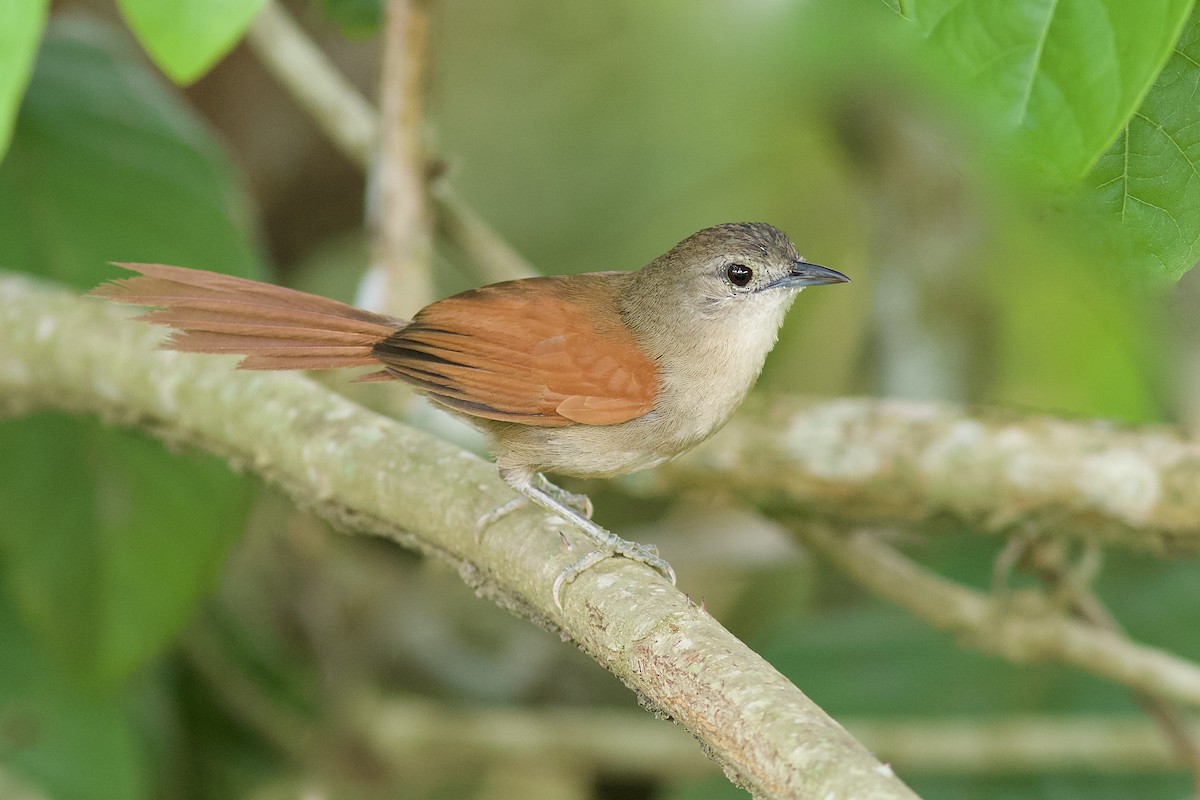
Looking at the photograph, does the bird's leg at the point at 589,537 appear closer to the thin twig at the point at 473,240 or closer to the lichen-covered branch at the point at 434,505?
the lichen-covered branch at the point at 434,505

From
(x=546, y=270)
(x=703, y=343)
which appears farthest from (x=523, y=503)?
Result: (x=546, y=270)

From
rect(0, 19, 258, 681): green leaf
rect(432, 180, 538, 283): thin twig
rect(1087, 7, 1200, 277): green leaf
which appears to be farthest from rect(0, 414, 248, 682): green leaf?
rect(1087, 7, 1200, 277): green leaf

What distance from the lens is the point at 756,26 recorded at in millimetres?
3779

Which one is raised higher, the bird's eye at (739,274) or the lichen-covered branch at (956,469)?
the lichen-covered branch at (956,469)

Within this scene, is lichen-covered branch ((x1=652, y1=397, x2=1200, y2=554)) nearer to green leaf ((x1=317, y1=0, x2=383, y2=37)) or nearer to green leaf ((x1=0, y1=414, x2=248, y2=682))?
green leaf ((x1=0, y1=414, x2=248, y2=682))

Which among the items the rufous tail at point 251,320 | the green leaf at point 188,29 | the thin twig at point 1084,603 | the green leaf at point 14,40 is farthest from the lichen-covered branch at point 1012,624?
the green leaf at point 14,40

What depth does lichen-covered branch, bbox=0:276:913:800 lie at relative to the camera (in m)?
1.43

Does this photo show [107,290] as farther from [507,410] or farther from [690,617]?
[690,617]

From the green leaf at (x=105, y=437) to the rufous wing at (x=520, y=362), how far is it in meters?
1.14

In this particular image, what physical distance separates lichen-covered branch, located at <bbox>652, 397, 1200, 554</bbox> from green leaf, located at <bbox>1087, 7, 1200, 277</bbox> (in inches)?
56.5

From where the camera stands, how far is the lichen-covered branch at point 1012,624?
271 cm

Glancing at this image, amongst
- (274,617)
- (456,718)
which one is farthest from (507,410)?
(274,617)

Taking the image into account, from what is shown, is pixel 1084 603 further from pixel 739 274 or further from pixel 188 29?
pixel 188 29

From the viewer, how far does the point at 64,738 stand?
10.5ft
